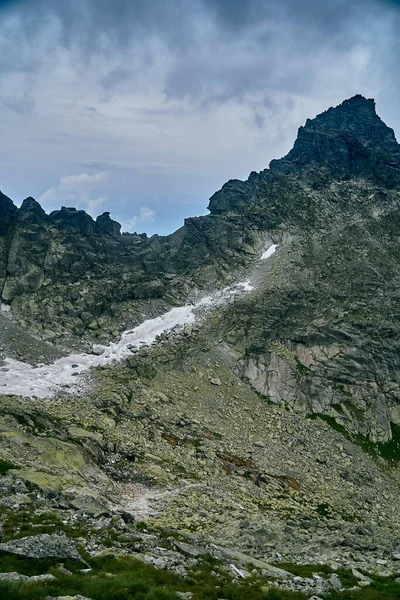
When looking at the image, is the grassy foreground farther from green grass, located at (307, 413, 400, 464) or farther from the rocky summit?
green grass, located at (307, 413, 400, 464)

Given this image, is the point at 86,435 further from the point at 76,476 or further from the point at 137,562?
the point at 137,562

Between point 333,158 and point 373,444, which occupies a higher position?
point 333,158

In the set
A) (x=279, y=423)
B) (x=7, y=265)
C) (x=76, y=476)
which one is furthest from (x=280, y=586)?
(x=7, y=265)

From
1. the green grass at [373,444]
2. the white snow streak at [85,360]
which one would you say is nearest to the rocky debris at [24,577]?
the white snow streak at [85,360]

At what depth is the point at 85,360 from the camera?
60.9 m

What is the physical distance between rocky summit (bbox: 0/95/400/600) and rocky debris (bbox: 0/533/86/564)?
0.07m

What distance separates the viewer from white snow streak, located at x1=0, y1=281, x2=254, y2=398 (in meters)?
48.8

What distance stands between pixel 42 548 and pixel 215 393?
1700 inches

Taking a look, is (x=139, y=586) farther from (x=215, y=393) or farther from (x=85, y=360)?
(x=85, y=360)

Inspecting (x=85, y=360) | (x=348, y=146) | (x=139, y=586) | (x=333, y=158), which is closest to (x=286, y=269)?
(x=85, y=360)

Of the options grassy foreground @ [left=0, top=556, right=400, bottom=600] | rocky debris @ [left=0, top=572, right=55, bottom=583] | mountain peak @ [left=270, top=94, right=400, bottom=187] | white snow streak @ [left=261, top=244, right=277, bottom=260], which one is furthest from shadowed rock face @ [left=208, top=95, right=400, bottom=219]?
rocky debris @ [left=0, top=572, right=55, bottom=583]

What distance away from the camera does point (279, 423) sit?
5103 centimetres

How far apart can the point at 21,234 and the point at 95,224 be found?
22045 mm

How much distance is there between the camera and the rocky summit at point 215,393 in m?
17.0
